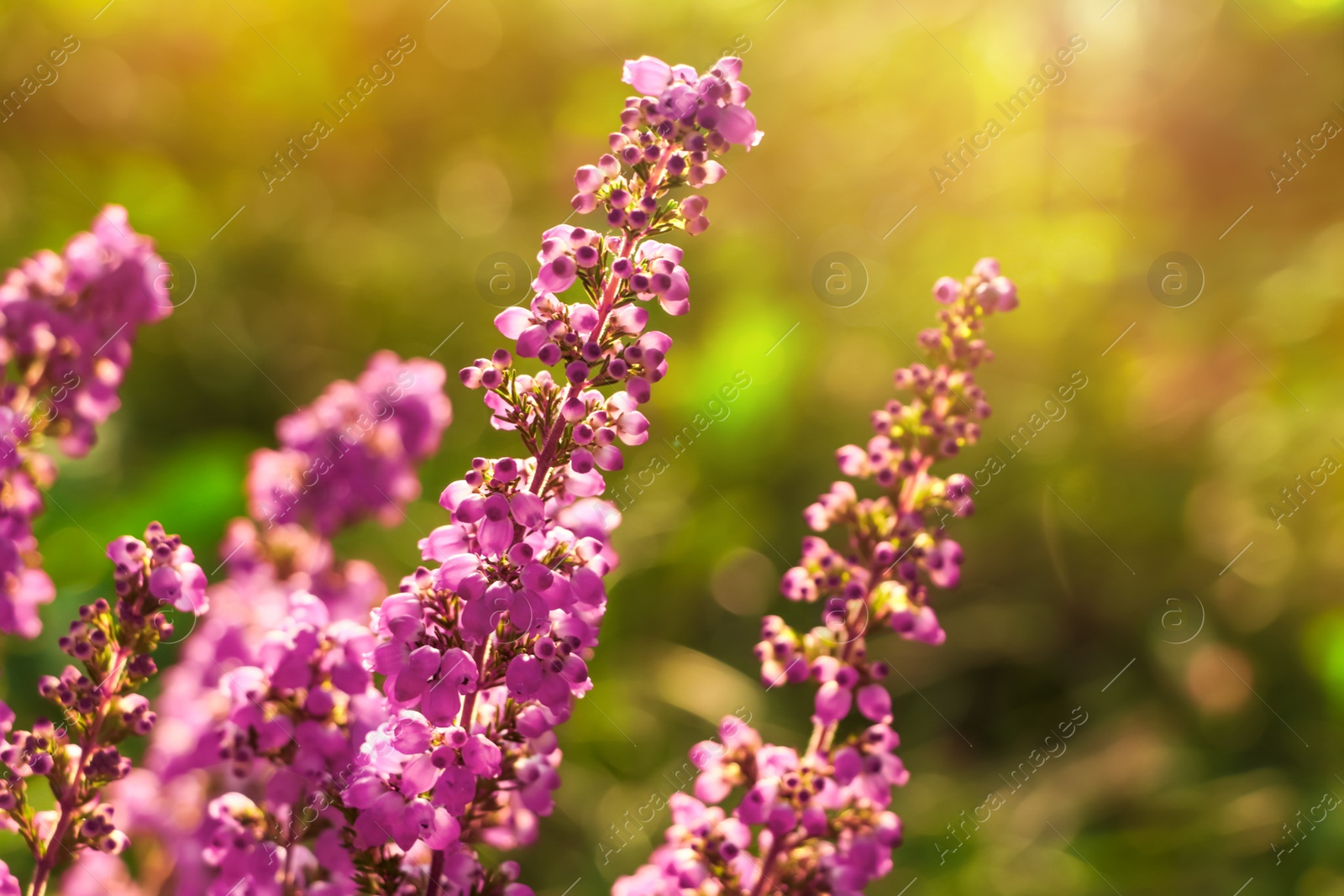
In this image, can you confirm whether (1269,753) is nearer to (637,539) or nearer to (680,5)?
(637,539)

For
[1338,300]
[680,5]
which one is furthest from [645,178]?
[680,5]

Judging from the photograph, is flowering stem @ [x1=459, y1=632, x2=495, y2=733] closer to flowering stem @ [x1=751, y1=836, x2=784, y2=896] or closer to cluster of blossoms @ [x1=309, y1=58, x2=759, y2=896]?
cluster of blossoms @ [x1=309, y1=58, x2=759, y2=896]

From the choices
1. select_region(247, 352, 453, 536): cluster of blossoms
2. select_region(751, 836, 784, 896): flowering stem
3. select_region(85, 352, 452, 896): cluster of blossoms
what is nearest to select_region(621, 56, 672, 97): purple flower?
select_region(85, 352, 452, 896): cluster of blossoms

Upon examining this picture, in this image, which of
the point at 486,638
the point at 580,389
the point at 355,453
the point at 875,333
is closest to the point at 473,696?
the point at 486,638

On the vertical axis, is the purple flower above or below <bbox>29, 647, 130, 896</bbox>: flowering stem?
above

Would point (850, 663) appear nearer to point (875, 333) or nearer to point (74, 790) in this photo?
point (74, 790)

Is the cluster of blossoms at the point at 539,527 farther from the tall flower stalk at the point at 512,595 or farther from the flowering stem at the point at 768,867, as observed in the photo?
the flowering stem at the point at 768,867
